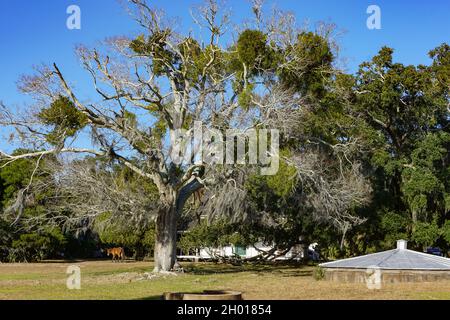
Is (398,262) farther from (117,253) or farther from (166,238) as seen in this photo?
(117,253)

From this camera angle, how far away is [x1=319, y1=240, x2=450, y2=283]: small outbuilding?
21641 millimetres

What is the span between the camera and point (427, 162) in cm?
3550

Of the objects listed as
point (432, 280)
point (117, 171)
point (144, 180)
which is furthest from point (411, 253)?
point (144, 180)

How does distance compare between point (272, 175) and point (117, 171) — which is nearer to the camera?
point (272, 175)

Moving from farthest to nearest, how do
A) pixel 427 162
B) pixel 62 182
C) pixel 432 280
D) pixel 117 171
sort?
pixel 427 162, pixel 117 171, pixel 62 182, pixel 432 280

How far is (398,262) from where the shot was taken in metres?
22.6

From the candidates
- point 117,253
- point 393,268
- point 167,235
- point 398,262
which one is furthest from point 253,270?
point 117,253

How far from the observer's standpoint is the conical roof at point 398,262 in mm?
22000

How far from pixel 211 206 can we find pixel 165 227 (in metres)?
2.21

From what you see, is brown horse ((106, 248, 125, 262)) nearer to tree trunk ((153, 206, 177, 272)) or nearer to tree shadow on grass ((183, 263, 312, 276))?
tree shadow on grass ((183, 263, 312, 276))

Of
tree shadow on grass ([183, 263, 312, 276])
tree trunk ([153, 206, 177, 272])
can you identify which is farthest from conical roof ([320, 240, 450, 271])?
tree trunk ([153, 206, 177, 272])

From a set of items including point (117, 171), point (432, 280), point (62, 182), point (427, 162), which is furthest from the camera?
point (427, 162)

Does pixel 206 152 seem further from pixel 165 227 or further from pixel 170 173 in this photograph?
pixel 165 227

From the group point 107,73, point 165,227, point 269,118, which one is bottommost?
point 165,227
